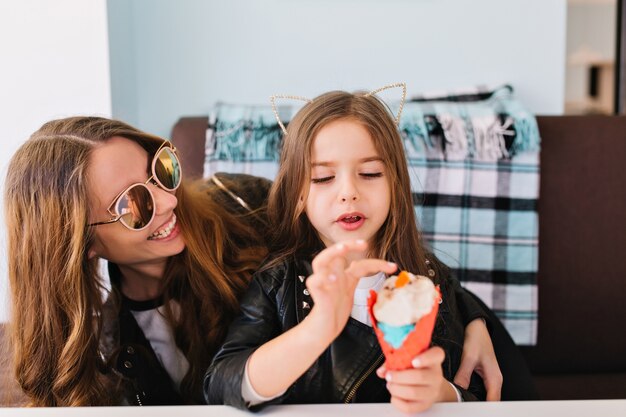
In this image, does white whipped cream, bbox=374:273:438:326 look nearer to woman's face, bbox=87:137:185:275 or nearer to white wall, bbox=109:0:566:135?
woman's face, bbox=87:137:185:275

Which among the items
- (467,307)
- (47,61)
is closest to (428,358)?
(467,307)

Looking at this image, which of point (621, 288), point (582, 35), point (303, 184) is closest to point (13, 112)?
point (303, 184)

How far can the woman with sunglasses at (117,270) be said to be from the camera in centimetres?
116

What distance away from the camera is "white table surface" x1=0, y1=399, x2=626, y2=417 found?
835 mm

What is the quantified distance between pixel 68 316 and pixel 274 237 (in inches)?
17.4

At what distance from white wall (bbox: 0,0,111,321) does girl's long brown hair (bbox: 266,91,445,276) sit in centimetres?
85

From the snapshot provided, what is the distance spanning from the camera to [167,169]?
128 centimetres

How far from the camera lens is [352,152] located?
1118 mm

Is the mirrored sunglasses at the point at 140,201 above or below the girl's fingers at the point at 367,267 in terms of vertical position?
above

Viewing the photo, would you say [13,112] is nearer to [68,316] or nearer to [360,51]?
[68,316]

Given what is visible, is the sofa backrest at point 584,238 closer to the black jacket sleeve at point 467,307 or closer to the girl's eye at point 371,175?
the black jacket sleeve at point 467,307

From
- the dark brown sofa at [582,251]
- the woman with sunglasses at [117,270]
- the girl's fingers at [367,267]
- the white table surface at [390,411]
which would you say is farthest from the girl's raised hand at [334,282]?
the dark brown sofa at [582,251]

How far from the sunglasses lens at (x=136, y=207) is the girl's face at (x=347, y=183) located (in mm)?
321

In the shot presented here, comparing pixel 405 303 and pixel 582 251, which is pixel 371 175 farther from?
pixel 582 251
